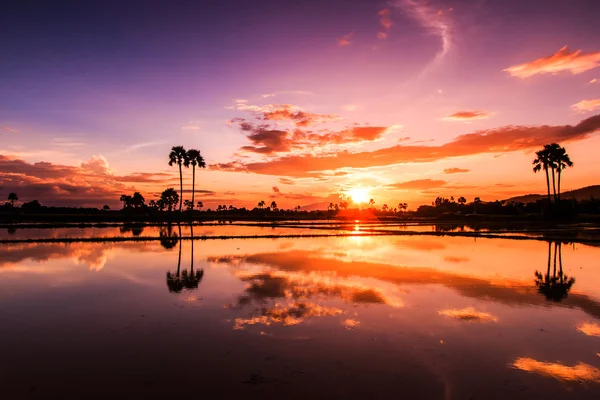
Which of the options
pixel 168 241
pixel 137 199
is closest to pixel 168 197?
pixel 137 199

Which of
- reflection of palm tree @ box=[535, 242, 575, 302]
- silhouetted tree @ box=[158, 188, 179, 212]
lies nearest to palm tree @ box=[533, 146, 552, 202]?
reflection of palm tree @ box=[535, 242, 575, 302]

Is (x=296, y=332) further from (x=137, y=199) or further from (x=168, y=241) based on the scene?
(x=137, y=199)

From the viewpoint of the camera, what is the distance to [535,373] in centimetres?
859

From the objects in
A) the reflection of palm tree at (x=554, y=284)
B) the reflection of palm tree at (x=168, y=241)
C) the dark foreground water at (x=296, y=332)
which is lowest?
the reflection of palm tree at (x=554, y=284)

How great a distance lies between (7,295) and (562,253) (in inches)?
1649

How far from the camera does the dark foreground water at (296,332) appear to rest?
789 centimetres

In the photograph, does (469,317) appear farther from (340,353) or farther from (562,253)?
→ (562,253)

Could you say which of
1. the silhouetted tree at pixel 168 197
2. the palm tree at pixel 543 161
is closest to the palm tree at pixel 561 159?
the palm tree at pixel 543 161

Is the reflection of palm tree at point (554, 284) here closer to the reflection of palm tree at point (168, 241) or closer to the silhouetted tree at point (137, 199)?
the reflection of palm tree at point (168, 241)

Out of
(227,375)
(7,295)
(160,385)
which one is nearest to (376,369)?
(227,375)

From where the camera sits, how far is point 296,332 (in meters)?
11.1

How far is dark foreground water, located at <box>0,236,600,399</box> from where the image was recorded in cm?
789

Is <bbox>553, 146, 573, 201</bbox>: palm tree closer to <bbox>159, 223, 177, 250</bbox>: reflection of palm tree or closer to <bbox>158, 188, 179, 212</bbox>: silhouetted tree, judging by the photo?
<bbox>159, 223, 177, 250</bbox>: reflection of palm tree

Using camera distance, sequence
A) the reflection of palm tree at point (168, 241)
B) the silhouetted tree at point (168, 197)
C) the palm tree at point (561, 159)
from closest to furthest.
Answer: the reflection of palm tree at point (168, 241) < the palm tree at point (561, 159) < the silhouetted tree at point (168, 197)
